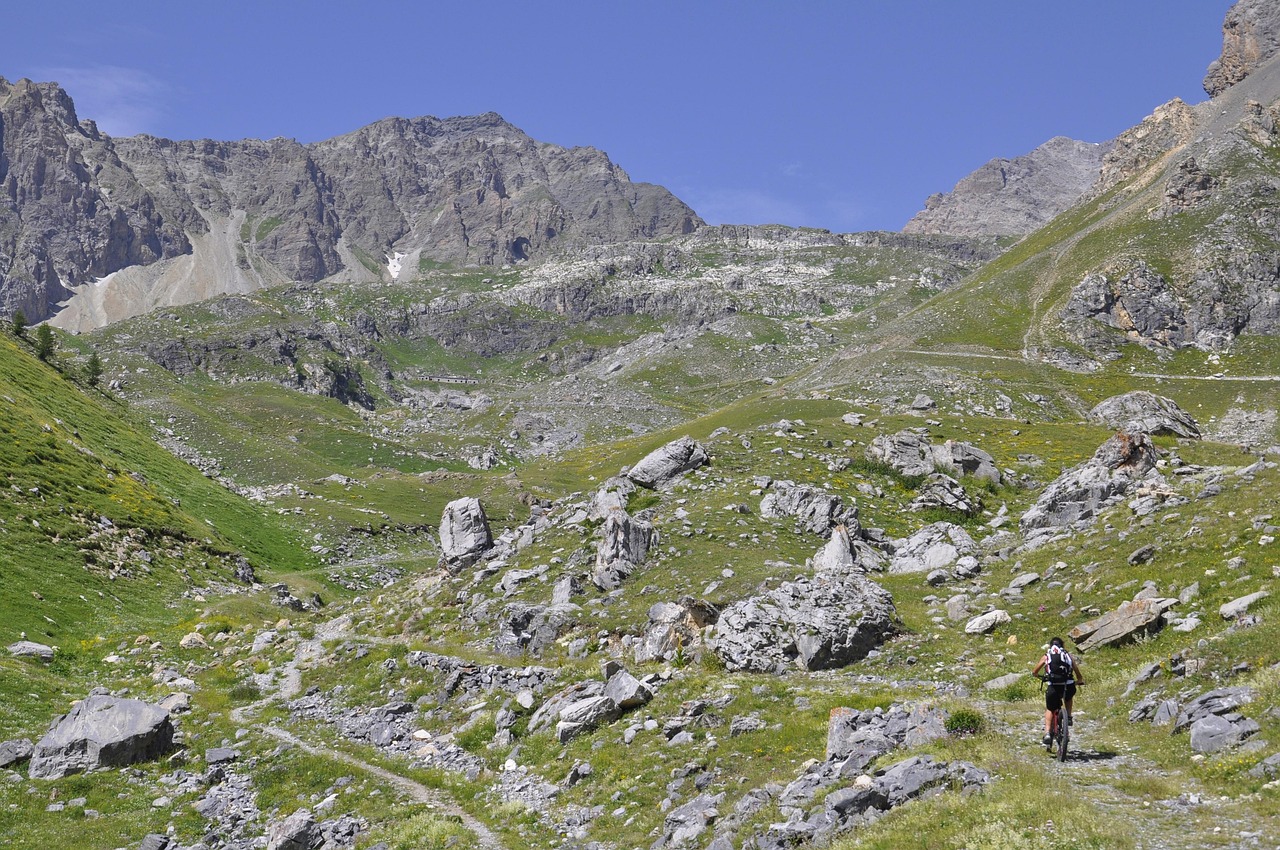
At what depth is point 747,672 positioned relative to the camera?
2662 cm

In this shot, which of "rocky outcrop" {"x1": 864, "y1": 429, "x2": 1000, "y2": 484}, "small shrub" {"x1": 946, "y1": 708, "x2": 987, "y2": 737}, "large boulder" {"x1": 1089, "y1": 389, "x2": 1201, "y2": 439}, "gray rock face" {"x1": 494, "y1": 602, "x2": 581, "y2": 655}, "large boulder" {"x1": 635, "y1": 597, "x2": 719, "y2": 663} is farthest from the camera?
"large boulder" {"x1": 1089, "y1": 389, "x2": 1201, "y2": 439}

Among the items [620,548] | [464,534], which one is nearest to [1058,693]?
[620,548]

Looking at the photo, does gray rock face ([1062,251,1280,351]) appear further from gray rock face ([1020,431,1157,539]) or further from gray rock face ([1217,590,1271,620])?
gray rock face ([1217,590,1271,620])

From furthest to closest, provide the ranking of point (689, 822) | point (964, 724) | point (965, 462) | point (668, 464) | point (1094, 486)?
1. point (965, 462)
2. point (668, 464)
3. point (1094, 486)
4. point (964, 724)
5. point (689, 822)

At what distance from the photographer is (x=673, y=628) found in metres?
29.8

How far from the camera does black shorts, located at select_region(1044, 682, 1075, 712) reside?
1642cm

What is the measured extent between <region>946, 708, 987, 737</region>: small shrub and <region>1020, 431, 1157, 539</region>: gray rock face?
2309 centimetres

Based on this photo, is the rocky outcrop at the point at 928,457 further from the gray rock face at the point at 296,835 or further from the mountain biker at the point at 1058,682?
the gray rock face at the point at 296,835

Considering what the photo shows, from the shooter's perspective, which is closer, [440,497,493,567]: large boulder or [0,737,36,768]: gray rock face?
[0,737,36,768]: gray rock face

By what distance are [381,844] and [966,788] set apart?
1412 cm

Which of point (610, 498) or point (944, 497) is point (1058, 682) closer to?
point (610, 498)

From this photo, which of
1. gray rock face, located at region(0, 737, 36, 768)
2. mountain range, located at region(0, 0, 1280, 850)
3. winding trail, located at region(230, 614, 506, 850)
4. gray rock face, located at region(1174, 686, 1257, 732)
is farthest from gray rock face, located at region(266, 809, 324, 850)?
gray rock face, located at region(1174, 686, 1257, 732)

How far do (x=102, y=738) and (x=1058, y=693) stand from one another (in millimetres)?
28552

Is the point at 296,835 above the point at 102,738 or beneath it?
beneath
